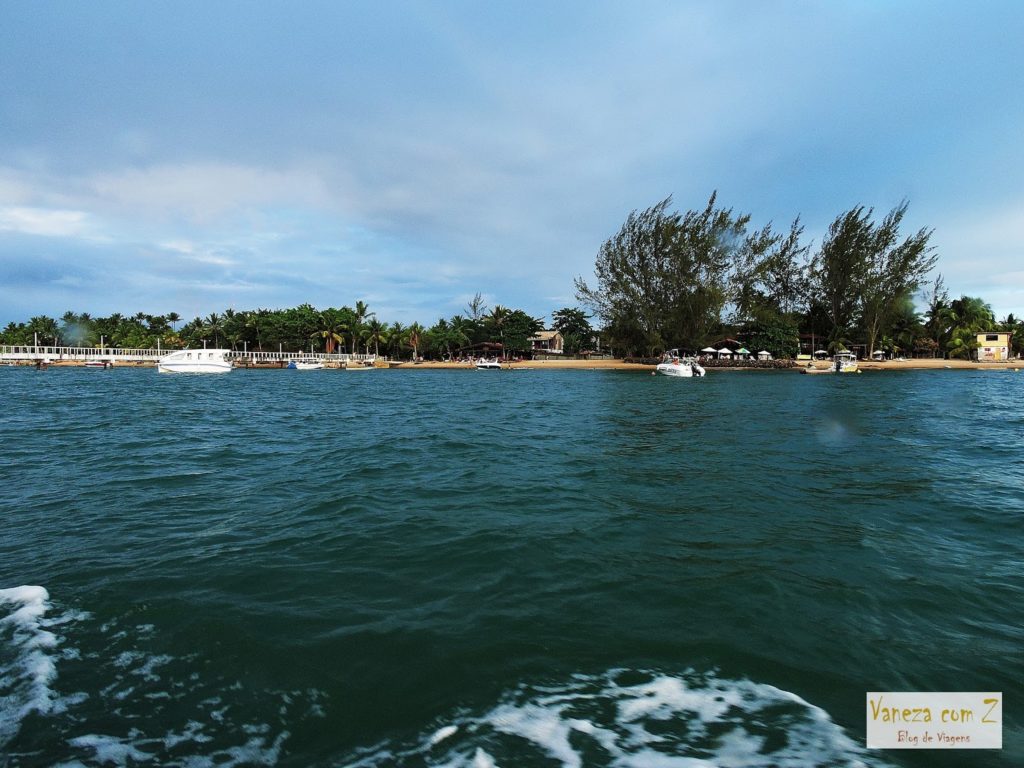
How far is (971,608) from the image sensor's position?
4598mm

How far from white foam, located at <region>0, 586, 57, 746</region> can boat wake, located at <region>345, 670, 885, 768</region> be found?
2101 mm

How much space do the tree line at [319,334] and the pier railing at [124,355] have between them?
2.64m

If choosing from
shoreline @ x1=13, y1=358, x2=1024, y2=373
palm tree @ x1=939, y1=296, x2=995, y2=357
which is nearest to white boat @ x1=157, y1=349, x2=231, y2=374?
shoreline @ x1=13, y1=358, x2=1024, y2=373

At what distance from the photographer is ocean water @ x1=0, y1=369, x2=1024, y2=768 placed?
307 cm

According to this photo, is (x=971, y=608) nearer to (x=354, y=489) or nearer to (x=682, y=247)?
(x=354, y=489)

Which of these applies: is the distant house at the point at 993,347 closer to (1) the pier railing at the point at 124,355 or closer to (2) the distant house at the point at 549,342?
(2) the distant house at the point at 549,342

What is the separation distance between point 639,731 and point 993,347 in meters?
102

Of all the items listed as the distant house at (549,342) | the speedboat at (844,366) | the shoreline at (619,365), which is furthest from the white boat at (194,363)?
the speedboat at (844,366)

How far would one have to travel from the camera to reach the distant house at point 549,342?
105275 millimetres

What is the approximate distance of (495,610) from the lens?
4.50m

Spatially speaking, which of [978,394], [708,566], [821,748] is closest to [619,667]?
[821,748]

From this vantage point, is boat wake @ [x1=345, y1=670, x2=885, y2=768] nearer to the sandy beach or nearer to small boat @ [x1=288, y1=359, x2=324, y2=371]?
the sandy beach

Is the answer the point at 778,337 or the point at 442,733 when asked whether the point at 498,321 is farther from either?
the point at 442,733

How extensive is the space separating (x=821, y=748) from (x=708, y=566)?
99.0 inches
